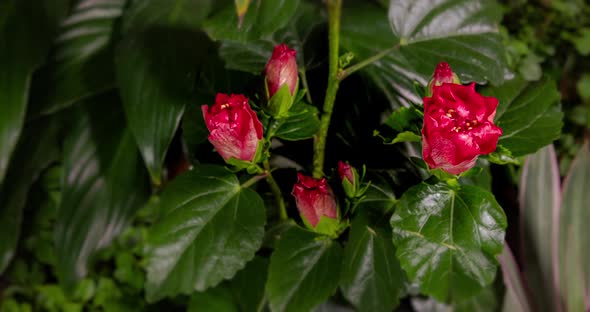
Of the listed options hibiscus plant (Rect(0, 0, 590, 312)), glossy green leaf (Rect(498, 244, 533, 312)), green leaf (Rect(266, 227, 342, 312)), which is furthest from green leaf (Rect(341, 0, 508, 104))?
glossy green leaf (Rect(498, 244, 533, 312))

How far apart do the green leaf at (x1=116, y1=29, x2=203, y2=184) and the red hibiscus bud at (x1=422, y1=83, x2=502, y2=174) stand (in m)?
0.47

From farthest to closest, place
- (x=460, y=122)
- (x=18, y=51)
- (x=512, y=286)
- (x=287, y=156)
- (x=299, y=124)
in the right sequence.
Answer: (x=18, y=51)
(x=512, y=286)
(x=287, y=156)
(x=299, y=124)
(x=460, y=122)

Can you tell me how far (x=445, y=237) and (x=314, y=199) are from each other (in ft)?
0.42

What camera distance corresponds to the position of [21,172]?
42.4 inches

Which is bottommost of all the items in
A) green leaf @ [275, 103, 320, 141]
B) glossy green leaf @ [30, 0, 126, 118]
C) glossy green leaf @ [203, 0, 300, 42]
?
glossy green leaf @ [30, 0, 126, 118]

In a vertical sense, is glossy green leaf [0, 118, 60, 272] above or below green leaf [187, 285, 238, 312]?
below

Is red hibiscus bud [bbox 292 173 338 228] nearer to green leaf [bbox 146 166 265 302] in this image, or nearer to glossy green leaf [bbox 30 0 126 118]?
green leaf [bbox 146 166 265 302]

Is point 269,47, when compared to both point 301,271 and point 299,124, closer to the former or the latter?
point 299,124

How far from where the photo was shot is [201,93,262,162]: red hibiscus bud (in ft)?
1.41

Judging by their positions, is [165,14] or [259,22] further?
[165,14]

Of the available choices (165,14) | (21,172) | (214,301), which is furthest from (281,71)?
(21,172)

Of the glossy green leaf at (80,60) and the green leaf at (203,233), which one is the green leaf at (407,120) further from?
the glossy green leaf at (80,60)

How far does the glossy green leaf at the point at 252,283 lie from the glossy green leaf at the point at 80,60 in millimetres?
523

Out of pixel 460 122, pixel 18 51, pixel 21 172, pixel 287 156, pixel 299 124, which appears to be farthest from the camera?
pixel 21 172
